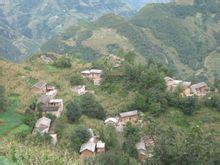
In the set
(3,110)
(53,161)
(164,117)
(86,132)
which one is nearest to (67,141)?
(86,132)

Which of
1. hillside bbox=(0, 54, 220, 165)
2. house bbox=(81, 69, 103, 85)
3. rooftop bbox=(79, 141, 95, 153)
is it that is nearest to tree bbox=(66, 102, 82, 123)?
hillside bbox=(0, 54, 220, 165)

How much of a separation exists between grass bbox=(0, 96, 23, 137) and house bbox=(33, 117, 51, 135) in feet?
4.74

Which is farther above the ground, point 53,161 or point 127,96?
point 53,161

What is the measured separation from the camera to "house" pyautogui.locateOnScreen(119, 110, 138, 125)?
40031 millimetres

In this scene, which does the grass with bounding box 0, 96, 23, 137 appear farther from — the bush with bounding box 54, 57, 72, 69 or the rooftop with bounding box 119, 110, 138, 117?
the bush with bounding box 54, 57, 72, 69

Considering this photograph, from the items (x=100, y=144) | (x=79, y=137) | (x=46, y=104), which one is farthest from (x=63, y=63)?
(x=100, y=144)

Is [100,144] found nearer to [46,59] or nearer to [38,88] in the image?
[38,88]

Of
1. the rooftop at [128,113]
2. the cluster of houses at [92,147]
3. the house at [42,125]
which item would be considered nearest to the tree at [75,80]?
the rooftop at [128,113]

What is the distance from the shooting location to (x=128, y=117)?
40219mm

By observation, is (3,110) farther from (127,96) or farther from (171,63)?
(171,63)

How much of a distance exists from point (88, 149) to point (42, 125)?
465 centimetres

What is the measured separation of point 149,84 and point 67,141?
46.3ft

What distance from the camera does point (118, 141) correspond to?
3547cm

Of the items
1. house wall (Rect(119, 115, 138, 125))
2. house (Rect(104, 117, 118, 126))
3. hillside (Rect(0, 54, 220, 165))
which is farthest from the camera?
house wall (Rect(119, 115, 138, 125))
